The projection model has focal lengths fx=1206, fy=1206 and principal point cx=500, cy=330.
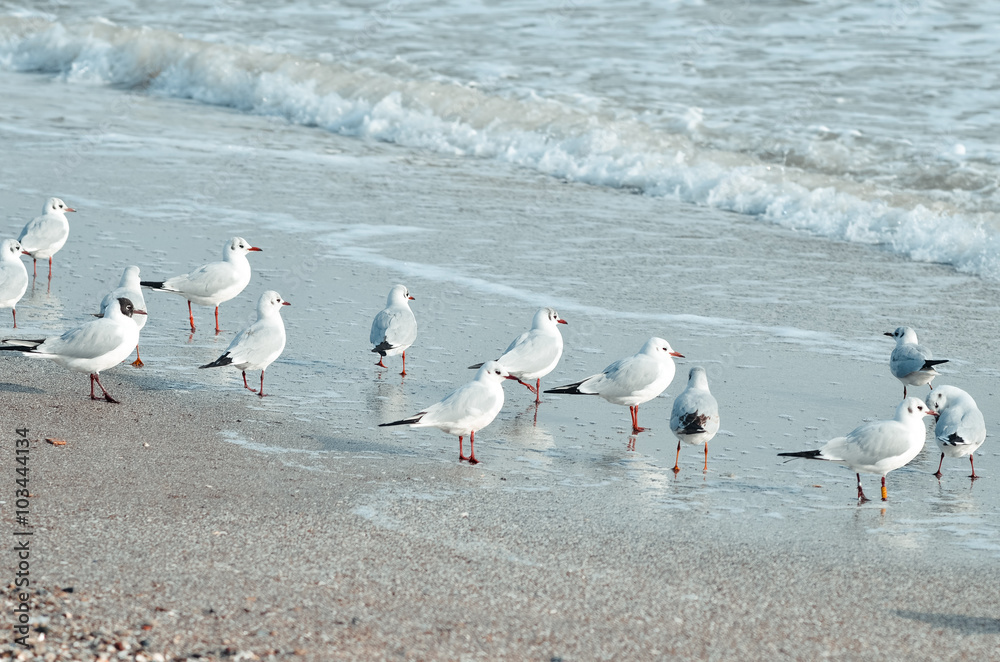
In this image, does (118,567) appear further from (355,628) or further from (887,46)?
(887,46)

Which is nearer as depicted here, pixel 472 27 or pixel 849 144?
pixel 849 144

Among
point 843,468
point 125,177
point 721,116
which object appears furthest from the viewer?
point 721,116

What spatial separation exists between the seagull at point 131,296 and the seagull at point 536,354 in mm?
1993

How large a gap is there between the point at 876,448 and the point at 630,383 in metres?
1.40

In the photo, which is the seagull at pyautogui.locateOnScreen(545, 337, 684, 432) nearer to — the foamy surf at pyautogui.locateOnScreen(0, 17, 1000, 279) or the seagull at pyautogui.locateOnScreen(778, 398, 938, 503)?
the seagull at pyautogui.locateOnScreen(778, 398, 938, 503)

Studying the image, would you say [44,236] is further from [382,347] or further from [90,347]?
[382,347]

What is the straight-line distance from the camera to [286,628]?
12.9ft

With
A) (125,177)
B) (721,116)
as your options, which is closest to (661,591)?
(125,177)

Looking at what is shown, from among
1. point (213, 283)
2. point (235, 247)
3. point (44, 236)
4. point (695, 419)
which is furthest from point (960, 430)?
point (44, 236)

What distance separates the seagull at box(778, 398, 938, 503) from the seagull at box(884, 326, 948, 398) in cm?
136

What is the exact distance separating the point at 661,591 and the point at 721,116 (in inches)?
477

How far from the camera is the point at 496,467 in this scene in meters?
5.86

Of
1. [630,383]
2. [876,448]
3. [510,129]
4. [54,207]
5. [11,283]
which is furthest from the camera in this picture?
[510,129]

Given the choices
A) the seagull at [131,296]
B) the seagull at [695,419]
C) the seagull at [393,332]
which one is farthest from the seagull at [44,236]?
the seagull at [695,419]
